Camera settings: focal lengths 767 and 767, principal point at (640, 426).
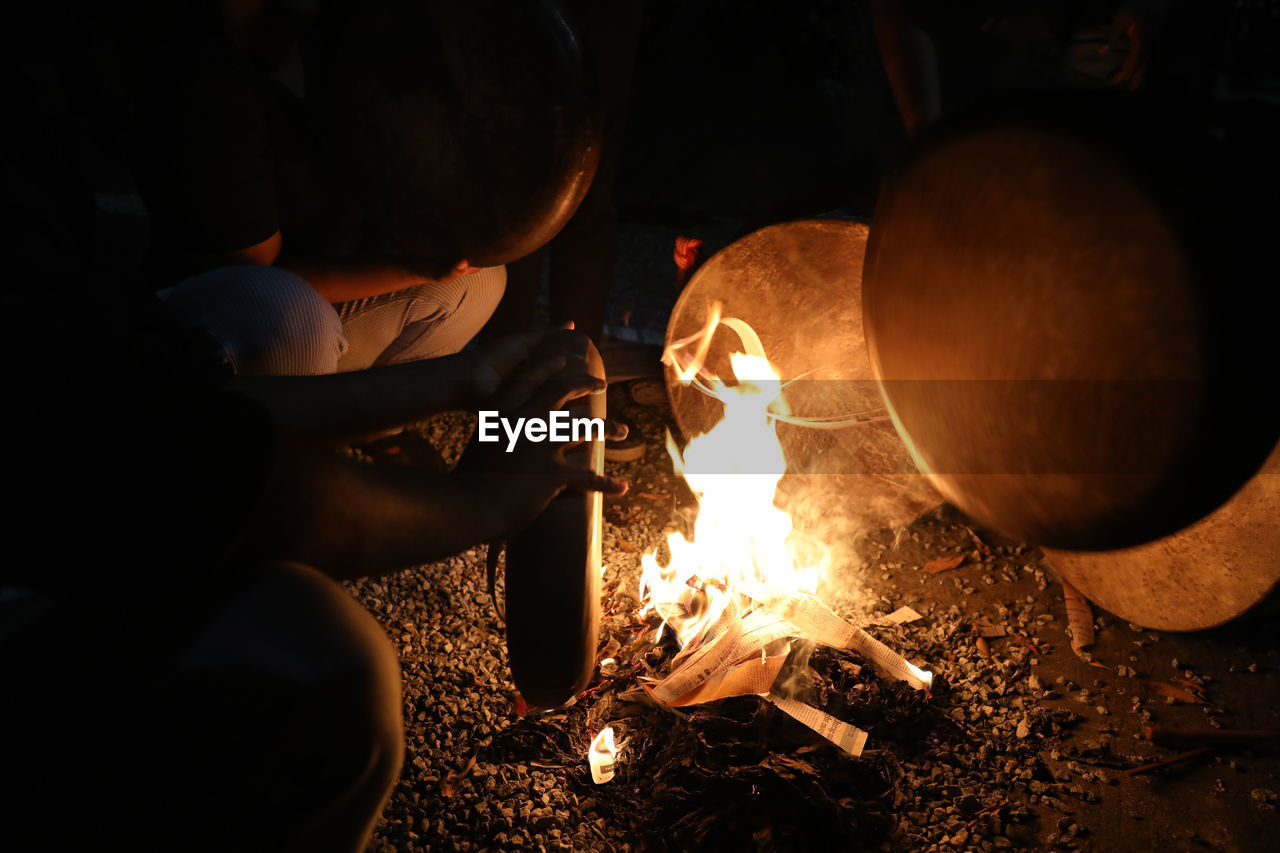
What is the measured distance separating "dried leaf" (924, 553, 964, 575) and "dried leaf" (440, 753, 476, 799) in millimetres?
1654

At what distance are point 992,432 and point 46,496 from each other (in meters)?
1.44

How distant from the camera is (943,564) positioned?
8.90ft

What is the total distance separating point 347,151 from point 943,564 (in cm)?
244

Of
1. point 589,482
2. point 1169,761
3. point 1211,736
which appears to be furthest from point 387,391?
point 1211,736

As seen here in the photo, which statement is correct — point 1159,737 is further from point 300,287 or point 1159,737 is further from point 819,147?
point 819,147

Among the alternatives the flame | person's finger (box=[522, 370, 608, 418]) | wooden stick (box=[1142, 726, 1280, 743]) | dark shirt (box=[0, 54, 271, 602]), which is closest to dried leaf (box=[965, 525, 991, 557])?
the flame

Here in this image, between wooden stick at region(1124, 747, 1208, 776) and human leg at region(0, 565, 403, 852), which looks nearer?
human leg at region(0, 565, 403, 852)

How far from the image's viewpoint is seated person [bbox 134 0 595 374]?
6.97ft

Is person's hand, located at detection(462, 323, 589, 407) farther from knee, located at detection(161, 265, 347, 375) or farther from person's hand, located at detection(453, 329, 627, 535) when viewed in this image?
knee, located at detection(161, 265, 347, 375)

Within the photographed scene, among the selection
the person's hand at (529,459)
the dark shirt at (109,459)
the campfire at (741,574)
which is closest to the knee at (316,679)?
the dark shirt at (109,459)

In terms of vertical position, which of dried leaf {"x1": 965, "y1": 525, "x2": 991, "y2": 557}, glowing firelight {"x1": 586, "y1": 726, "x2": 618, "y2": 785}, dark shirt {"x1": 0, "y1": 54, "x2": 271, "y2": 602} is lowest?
dried leaf {"x1": 965, "y1": 525, "x2": 991, "y2": 557}

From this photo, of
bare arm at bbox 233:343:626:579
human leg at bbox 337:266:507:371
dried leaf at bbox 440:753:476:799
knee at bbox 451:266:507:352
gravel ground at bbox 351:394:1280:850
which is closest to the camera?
bare arm at bbox 233:343:626:579

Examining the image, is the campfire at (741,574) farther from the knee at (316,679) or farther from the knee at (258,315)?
the knee at (258,315)

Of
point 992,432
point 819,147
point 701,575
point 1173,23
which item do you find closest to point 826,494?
point 701,575
